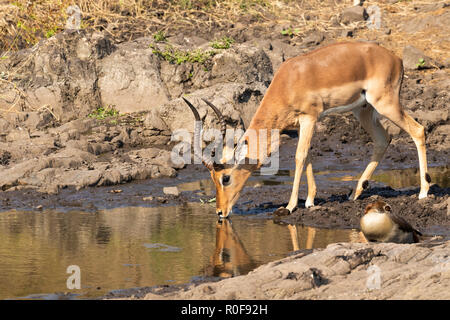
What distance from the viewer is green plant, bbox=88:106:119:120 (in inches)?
509

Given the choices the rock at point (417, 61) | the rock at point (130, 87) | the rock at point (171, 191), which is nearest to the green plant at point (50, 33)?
the rock at point (130, 87)

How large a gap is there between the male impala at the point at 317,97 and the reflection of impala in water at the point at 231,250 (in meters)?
0.57

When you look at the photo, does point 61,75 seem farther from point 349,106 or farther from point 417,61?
point 417,61

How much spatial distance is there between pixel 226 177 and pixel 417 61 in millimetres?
7587

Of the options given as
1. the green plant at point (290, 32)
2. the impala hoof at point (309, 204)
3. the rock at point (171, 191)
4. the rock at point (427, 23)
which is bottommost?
the rock at point (171, 191)

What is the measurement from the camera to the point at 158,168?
11008mm

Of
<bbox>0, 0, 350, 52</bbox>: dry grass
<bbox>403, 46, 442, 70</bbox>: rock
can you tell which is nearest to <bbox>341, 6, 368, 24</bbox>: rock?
<bbox>0, 0, 350, 52</bbox>: dry grass

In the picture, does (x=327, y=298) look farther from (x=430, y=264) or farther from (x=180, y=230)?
(x=180, y=230)

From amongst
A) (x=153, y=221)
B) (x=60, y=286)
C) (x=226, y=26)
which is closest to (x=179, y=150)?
(x=153, y=221)

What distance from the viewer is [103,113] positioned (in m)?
13.0

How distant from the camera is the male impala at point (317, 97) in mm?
8867

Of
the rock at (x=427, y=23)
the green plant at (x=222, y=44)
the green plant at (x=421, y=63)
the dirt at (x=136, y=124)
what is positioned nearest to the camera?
the dirt at (x=136, y=124)

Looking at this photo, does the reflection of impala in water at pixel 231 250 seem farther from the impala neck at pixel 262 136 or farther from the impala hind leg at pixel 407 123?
the impala hind leg at pixel 407 123

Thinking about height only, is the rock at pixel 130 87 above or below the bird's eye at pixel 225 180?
above
